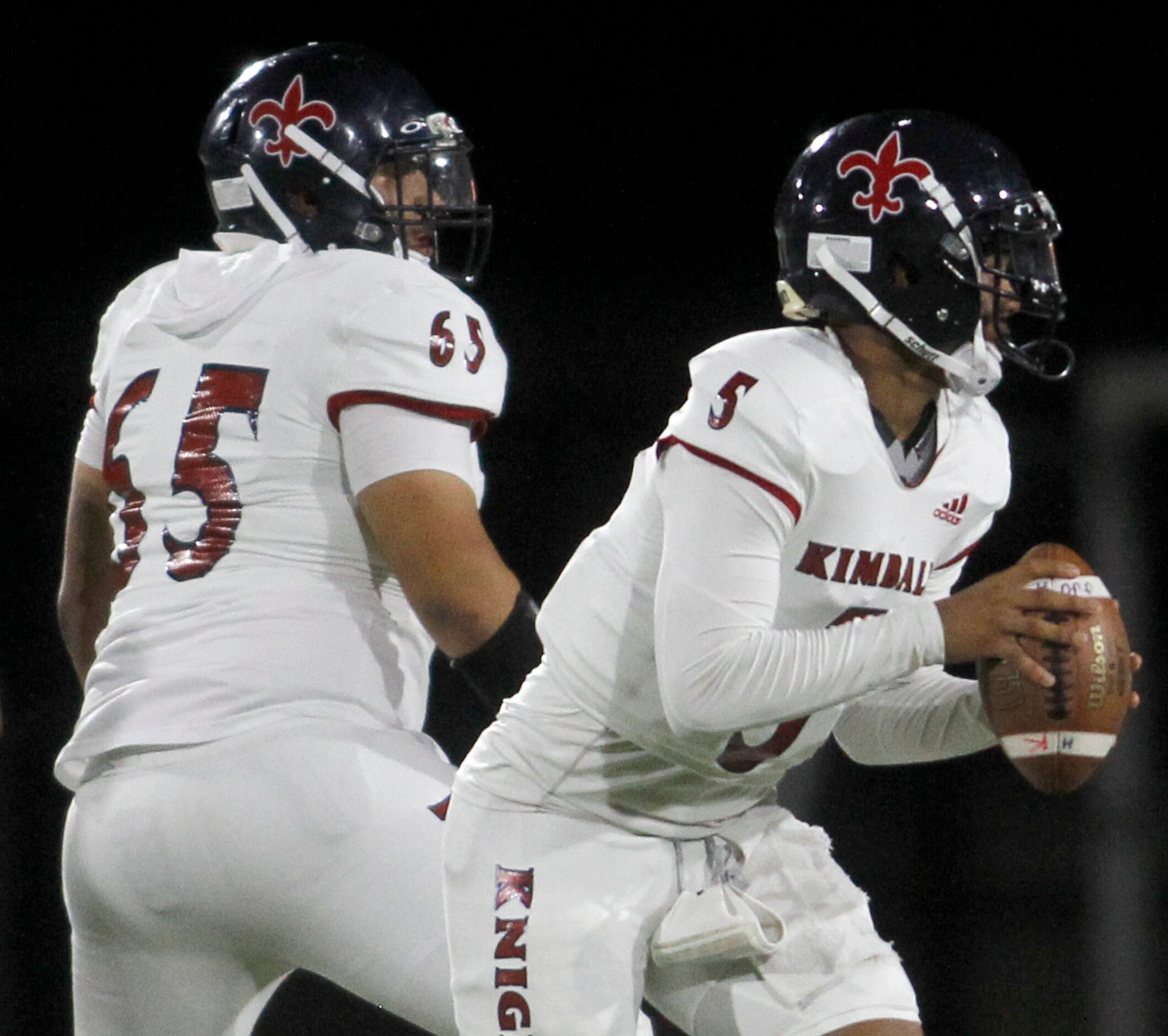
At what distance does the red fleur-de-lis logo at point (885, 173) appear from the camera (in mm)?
1781

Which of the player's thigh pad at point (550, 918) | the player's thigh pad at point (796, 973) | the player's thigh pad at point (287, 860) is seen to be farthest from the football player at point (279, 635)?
the player's thigh pad at point (796, 973)

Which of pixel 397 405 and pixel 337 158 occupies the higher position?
pixel 337 158

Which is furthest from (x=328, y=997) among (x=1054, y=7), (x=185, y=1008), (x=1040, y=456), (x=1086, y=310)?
(x=1054, y=7)

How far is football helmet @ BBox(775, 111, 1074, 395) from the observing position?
177cm

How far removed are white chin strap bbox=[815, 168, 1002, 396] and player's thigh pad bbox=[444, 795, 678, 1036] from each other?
1.84 ft

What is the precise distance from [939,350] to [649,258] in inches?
99.7

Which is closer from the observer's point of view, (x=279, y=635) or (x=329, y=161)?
(x=279, y=635)

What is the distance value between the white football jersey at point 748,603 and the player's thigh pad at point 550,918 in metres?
0.03

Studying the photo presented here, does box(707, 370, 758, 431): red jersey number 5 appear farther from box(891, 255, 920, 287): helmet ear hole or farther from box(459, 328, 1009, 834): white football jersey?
box(891, 255, 920, 287): helmet ear hole

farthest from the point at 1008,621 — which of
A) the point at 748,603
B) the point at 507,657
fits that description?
the point at 507,657

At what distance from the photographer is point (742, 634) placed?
5.00 ft

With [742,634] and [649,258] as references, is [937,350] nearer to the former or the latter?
[742,634]

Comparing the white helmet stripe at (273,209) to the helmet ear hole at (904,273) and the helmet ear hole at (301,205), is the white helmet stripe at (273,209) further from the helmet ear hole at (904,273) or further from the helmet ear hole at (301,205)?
the helmet ear hole at (904,273)

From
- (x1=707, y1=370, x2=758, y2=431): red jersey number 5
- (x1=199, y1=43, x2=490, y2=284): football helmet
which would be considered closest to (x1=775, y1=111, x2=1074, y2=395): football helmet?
(x1=707, y1=370, x2=758, y2=431): red jersey number 5
